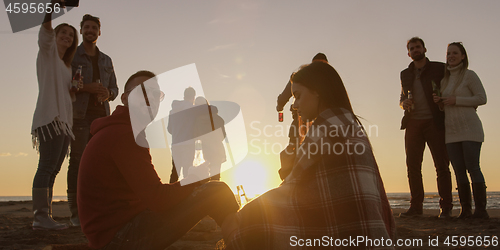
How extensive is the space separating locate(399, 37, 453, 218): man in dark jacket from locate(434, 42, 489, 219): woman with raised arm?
202 millimetres

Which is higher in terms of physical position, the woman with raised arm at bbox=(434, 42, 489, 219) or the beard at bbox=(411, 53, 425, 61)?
the beard at bbox=(411, 53, 425, 61)

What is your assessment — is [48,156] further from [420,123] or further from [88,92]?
[420,123]

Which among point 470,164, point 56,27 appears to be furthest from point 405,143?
point 56,27

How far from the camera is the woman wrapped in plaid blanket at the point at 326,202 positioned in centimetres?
194

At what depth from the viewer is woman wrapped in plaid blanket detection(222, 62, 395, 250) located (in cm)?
194

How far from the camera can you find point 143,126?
2.21 metres

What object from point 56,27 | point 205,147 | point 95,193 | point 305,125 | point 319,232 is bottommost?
point 205,147

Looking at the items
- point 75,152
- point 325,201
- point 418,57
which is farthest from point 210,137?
point 325,201

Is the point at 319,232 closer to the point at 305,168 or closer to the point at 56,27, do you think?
the point at 305,168

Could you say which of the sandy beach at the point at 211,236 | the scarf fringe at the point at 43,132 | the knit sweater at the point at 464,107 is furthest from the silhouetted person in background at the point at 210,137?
the knit sweater at the point at 464,107

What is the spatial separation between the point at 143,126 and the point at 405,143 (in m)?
4.31

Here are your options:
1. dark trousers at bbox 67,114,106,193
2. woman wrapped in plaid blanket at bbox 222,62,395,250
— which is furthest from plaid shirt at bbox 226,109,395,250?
dark trousers at bbox 67,114,106,193

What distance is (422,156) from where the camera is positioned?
513 centimetres

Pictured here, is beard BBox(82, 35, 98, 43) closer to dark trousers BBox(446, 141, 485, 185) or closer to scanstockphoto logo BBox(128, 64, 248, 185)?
scanstockphoto logo BBox(128, 64, 248, 185)
